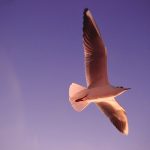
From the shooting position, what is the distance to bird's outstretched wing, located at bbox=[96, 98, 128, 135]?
6449 mm

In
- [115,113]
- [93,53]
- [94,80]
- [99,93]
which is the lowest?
[115,113]

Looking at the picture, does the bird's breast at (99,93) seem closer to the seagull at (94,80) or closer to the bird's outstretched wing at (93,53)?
the seagull at (94,80)

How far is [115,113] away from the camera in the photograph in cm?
658

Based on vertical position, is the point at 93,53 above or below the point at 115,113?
above

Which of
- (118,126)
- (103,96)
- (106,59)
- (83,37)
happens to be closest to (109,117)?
(118,126)

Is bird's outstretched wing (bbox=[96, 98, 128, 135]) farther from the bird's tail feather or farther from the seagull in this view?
the bird's tail feather

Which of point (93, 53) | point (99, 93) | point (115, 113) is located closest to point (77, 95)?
point (99, 93)

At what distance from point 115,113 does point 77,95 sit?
3.15 feet

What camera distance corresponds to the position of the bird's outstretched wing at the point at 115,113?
6449mm

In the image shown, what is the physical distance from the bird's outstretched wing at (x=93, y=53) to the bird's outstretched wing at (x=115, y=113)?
0.53 meters

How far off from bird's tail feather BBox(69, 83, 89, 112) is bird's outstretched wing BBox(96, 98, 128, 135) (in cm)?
59

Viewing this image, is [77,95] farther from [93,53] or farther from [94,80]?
[93,53]

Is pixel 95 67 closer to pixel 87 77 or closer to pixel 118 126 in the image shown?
pixel 87 77

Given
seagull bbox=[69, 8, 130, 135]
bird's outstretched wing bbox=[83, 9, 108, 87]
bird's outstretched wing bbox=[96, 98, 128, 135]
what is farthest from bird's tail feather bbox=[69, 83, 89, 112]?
bird's outstretched wing bbox=[96, 98, 128, 135]
